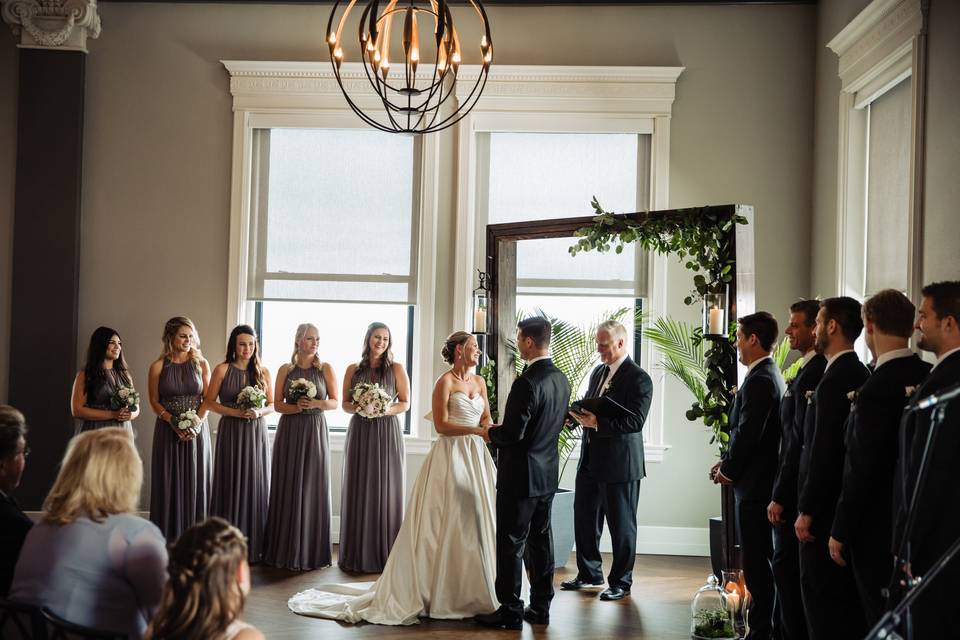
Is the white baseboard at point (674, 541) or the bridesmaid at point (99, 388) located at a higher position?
the bridesmaid at point (99, 388)

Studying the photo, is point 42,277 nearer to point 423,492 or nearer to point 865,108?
point 423,492

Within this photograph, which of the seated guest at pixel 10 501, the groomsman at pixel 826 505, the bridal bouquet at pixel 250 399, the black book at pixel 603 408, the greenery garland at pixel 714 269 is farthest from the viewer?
the bridal bouquet at pixel 250 399

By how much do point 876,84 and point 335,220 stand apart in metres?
4.05

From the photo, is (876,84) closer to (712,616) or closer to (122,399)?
(712,616)

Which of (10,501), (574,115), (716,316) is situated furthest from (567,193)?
(10,501)

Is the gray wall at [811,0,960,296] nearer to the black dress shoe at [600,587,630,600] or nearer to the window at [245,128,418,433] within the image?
the black dress shoe at [600,587,630,600]

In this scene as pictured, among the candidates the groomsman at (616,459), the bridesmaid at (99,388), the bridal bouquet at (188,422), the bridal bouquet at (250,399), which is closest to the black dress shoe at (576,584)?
the groomsman at (616,459)

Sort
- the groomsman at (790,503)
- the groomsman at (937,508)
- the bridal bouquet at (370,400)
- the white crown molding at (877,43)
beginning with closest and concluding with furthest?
the groomsman at (937,508) → the groomsman at (790,503) → the white crown molding at (877,43) → the bridal bouquet at (370,400)

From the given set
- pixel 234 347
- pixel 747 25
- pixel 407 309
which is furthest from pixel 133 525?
pixel 747 25

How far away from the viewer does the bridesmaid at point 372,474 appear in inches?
254

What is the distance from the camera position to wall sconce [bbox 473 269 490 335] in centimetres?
643

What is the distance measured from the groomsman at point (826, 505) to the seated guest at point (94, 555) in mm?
2617

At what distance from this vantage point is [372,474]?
650 centimetres

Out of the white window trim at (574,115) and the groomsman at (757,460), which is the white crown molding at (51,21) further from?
the groomsman at (757,460)
